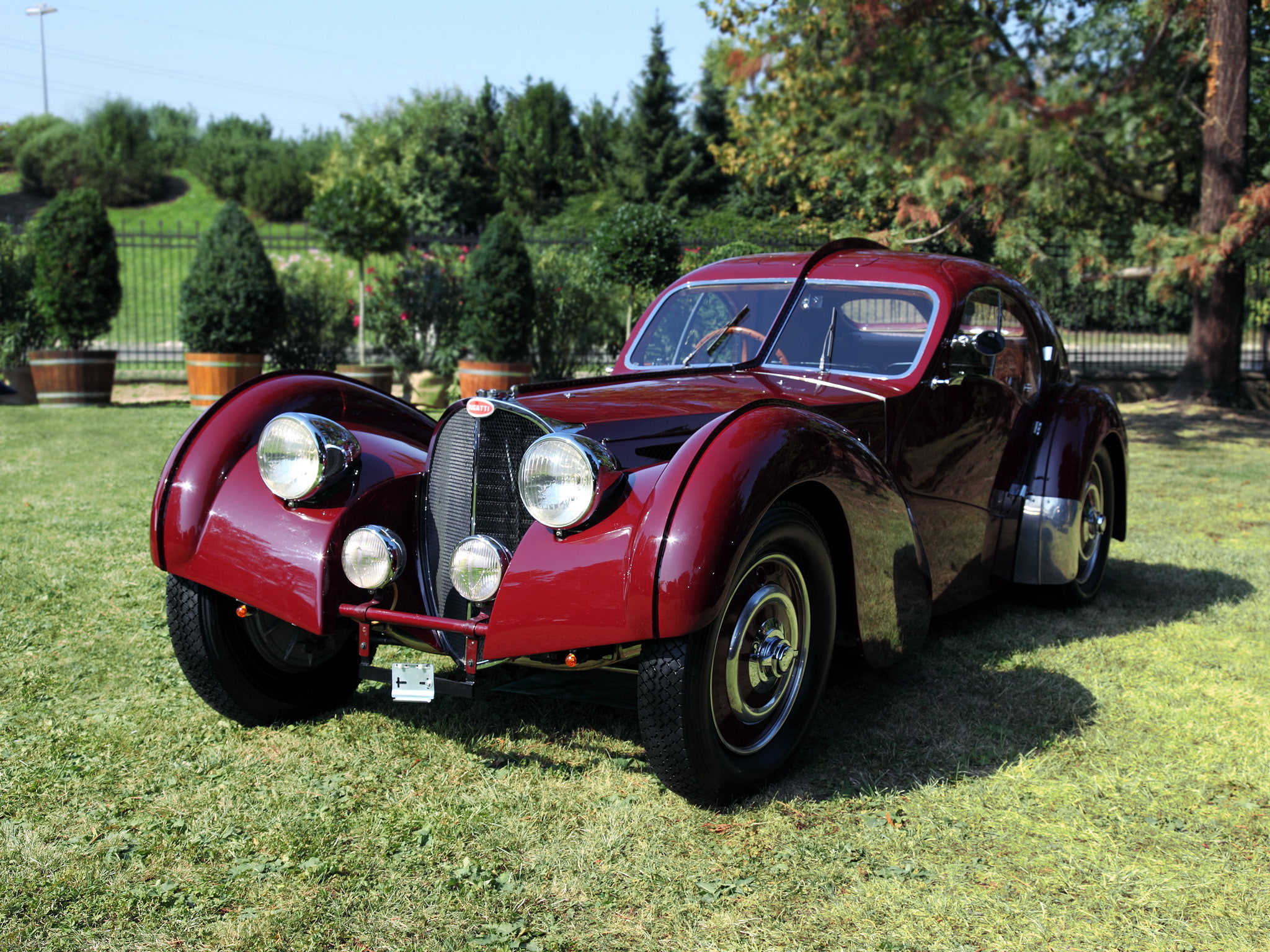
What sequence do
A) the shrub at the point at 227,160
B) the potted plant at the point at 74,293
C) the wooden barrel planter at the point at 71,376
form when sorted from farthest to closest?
1. the shrub at the point at 227,160
2. the potted plant at the point at 74,293
3. the wooden barrel planter at the point at 71,376

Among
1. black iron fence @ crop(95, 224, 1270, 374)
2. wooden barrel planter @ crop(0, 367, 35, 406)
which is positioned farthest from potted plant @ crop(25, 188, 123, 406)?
black iron fence @ crop(95, 224, 1270, 374)

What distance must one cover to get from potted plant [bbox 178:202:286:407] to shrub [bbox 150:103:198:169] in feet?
106

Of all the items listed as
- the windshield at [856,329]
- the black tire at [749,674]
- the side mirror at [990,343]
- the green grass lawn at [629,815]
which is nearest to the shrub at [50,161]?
the green grass lawn at [629,815]

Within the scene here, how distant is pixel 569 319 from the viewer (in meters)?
14.4

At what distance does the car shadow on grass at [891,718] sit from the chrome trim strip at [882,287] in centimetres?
109

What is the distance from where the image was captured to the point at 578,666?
2750 millimetres

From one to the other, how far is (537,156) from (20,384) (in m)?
31.8

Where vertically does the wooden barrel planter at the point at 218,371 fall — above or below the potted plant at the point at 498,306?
below

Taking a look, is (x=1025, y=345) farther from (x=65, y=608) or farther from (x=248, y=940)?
(x=65, y=608)

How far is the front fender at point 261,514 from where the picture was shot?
304cm

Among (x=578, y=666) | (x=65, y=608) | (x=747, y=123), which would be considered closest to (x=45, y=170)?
(x=747, y=123)

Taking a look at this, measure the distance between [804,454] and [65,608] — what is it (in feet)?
11.6

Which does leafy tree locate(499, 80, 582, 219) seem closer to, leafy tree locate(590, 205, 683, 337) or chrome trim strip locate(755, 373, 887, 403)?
leafy tree locate(590, 205, 683, 337)

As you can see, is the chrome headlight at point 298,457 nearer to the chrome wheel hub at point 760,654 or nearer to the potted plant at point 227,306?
the chrome wheel hub at point 760,654
